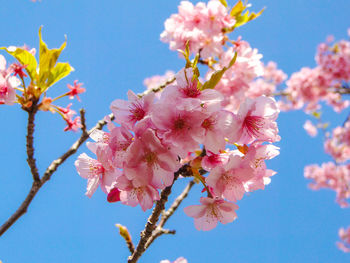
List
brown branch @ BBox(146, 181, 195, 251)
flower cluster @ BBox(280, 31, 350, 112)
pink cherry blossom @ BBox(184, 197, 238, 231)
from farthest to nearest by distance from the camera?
flower cluster @ BBox(280, 31, 350, 112), brown branch @ BBox(146, 181, 195, 251), pink cherry blossom @ BBox(184, 197, 238, 231)

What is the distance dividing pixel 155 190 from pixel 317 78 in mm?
10266

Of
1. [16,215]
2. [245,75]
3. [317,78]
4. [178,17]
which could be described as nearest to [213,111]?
[16,215]

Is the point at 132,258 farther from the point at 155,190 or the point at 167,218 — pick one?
the point at 167,218

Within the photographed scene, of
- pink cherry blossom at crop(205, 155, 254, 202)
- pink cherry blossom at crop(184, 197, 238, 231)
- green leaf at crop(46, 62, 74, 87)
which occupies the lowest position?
pink cherry blossom at crop(184, 197, 238, 231)

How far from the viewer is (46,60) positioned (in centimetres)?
223

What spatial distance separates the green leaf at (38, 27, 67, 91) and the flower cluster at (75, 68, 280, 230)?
3.42ft

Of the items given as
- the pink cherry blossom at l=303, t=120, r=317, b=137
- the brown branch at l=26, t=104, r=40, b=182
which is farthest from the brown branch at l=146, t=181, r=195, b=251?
the pink cherry blossom at l=303, t=120, r=317, b=137

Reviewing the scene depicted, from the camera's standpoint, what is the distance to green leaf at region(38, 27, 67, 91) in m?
2.21

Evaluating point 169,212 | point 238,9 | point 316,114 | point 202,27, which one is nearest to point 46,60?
point 169,212

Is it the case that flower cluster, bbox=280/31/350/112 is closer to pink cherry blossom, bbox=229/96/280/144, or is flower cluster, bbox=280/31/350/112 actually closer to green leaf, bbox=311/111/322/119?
green leaf, bbox=311/111/322/119

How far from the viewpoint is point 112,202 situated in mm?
1528

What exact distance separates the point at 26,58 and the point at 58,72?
0.24 meters

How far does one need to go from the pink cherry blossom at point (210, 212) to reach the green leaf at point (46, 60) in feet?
5.08

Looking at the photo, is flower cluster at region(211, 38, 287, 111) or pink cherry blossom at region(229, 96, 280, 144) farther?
flower cluster at region(211, 38, 287, 111)
